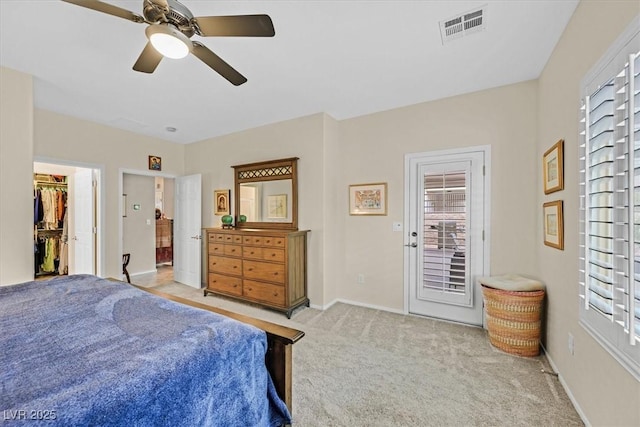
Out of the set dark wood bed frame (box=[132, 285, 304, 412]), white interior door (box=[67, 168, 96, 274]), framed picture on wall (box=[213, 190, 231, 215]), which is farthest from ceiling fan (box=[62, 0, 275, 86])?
white interior door (box=[67, 168, 96, 274])

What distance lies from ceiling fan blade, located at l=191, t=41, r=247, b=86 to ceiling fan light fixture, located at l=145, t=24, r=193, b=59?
56 mm

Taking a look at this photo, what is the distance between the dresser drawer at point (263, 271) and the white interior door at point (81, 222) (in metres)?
2.51

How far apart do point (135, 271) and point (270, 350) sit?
5474 millimetres

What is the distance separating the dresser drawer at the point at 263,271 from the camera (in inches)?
135

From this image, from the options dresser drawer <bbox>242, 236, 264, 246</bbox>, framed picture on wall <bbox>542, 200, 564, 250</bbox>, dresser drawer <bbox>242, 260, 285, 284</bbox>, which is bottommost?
dresser drawer <bbox>242, 260, 285, 284</bbox>

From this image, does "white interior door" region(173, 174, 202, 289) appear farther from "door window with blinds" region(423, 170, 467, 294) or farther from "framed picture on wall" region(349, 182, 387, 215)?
"door window with blinds" region(423, 170, 467, 294)

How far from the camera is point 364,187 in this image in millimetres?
3738

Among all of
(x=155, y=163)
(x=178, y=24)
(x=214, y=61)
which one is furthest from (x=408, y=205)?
(x=155, y=163)

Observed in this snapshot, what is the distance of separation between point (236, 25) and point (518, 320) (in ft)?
10.4

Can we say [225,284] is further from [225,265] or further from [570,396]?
[570,396]

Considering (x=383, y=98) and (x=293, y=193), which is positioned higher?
(x=383, y=98)

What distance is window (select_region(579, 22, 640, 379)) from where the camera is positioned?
1.18 metres

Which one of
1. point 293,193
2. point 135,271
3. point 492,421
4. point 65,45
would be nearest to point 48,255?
point 135,271

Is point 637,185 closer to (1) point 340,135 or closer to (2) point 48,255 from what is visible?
(1) point 340,135
